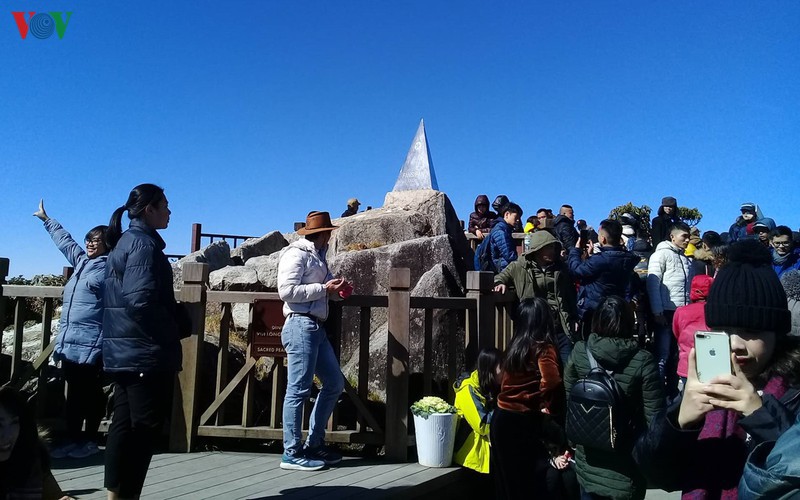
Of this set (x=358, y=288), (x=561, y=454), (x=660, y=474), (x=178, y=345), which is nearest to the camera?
(x=660, y=474)

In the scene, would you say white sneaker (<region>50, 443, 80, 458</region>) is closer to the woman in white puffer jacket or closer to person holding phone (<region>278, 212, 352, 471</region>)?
person holding phone (<region>278, 212, 352, 471</region>)

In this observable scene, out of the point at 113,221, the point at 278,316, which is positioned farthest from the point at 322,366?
the point at 113,221

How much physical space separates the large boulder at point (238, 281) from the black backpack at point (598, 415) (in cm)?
697

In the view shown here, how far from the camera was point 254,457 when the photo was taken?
498 centimetres

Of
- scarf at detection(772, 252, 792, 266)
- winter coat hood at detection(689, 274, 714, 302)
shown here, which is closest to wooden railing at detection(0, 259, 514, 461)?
winter coat hood at detection(689, 274, 714, 302)

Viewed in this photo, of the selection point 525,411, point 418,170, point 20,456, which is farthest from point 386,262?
point 418,170

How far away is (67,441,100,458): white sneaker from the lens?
4879 millimetres

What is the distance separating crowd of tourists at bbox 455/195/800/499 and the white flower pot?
17 centimetres

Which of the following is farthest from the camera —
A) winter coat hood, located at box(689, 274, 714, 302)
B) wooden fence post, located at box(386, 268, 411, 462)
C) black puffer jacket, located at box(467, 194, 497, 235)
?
black puffer jacket, located at box(467, 194, 497, 235)

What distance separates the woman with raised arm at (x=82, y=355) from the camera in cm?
490

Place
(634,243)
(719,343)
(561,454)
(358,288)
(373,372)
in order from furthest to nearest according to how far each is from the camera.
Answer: (634,243) → (358,288) → (373,372) → (561,454) → (719,343)

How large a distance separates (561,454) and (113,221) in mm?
3447

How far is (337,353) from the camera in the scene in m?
5.05

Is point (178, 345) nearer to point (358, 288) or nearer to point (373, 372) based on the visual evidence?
point (373, 372)
